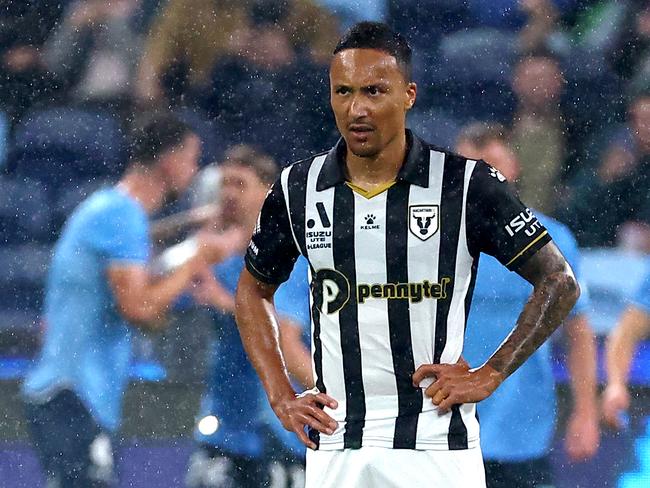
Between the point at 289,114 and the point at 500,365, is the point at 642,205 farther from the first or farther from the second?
the point at 500,365

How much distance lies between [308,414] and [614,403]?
1.74 meters

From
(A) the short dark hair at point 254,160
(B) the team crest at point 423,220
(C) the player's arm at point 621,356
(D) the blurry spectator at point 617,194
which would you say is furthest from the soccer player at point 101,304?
(B) the team crest at point 423,220

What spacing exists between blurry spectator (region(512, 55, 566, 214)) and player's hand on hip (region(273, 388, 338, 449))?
5.44 feet

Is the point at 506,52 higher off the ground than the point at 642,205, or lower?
higher

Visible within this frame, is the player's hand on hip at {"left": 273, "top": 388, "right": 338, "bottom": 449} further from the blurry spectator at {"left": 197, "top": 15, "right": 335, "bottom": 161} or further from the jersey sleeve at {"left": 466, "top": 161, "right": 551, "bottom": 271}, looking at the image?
the blurry spectator at {"left": 197, "top": 15, "right": 335, "bottom": 161}

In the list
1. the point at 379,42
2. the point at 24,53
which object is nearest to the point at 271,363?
the point at 379,42

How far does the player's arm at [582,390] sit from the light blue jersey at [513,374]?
2.1 inches

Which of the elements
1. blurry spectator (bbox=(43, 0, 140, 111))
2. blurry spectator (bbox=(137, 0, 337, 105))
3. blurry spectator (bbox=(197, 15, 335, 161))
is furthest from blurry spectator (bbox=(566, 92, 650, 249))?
blurry spectator (bbox=(43, 0, 140, 111))

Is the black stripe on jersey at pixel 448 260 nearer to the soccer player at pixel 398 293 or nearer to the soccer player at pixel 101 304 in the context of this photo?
the soccer player at pixel 398 293

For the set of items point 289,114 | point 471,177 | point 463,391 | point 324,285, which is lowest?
point 463,391

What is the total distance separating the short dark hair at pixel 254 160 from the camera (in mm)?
3758

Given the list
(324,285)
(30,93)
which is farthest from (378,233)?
(30,93)

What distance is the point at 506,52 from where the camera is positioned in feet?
12.4

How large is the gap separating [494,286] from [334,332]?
1.43m
